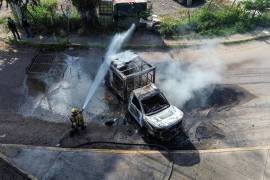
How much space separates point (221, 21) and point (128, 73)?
35.9 ft

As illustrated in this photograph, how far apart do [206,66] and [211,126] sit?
5331 mm

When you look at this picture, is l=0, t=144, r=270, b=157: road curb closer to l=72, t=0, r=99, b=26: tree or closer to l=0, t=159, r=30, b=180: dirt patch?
l=0, t=159, r=30, b=180: dirt patch

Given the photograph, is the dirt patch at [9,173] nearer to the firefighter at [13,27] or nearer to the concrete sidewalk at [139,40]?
the concrete sidewalk at [139,40]

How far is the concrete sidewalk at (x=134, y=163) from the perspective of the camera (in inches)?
529

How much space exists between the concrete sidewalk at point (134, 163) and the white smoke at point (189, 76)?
3.95 m

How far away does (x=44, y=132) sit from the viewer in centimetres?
1553

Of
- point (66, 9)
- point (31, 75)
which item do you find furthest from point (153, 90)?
point (66, 9)

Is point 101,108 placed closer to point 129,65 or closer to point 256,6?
point 129,65

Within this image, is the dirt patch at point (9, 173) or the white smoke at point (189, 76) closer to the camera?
the dirt patch at point (9, 173)

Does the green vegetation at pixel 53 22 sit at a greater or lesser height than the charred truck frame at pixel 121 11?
lesser

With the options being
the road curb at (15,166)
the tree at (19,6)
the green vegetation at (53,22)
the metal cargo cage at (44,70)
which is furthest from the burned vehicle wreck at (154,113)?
the tree at (19,6)

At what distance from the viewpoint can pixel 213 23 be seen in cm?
2422

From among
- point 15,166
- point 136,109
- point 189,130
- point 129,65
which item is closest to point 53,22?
point 129,65

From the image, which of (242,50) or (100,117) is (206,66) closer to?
(242,50)
